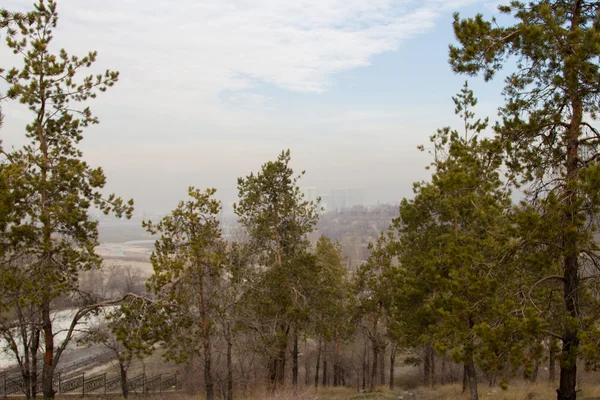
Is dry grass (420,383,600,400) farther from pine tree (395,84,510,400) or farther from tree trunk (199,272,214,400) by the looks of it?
tree trunk (199,272,214,400)

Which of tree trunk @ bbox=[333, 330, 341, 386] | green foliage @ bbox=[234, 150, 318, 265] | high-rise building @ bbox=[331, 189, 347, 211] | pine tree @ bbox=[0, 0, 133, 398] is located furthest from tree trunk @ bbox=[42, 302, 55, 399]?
high-rise building @ bbox=[331, 189, 347, 211]

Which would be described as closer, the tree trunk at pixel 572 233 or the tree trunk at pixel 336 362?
the tree trunk at pixel 572 233

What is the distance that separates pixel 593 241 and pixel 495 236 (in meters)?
1.44

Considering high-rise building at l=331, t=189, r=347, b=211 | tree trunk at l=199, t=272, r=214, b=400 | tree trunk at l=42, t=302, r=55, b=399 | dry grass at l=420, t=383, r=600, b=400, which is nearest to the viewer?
tree trunk at l=42, t=302, r=55, b=399

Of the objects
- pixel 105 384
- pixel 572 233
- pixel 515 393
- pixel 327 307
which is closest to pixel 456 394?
pixel 515 393

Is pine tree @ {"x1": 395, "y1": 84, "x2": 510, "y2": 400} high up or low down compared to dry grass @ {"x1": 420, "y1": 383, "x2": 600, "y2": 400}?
up

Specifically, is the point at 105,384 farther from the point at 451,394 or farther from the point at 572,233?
the point at 572,233

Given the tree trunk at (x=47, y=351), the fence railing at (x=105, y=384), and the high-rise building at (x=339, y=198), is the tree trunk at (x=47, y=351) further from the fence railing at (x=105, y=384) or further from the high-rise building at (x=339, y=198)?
the high-rise building at (x=339, y=198)

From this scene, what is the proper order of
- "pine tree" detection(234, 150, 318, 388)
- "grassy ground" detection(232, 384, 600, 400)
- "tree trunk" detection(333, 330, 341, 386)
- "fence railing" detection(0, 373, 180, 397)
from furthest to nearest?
"tree trunk" detection(333, 330, 341, 386)
"fence railing" detection(0, 373, 180, 397)
"pine tree" detection(234, 150, 318, 388)
"grassy ground" detection(232, 384, 600, 400)

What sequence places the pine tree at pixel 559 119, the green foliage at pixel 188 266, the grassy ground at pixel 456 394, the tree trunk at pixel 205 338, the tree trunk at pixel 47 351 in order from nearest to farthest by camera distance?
1. the pine tree at pixel 559 119
2. the tree trunk at pixel 47 351
3. the green foliage at pixel 188 266
4. the grassy ground at pixel 456 394
5. the tree trunk at pixel 205 338

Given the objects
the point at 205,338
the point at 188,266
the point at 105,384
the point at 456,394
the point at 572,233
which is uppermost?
the point at 572,233

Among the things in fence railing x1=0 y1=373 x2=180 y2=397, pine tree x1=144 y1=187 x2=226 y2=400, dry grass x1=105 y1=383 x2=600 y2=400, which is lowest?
fence railing x1=0 y1=373 x2=180 y2=397

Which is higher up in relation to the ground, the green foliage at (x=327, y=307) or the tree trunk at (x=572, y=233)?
the tree trunk at (x=572, y=233)

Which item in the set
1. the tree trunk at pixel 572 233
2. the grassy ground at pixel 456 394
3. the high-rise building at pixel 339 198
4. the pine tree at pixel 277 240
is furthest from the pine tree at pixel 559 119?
the high-rise building at pixel 339 198
